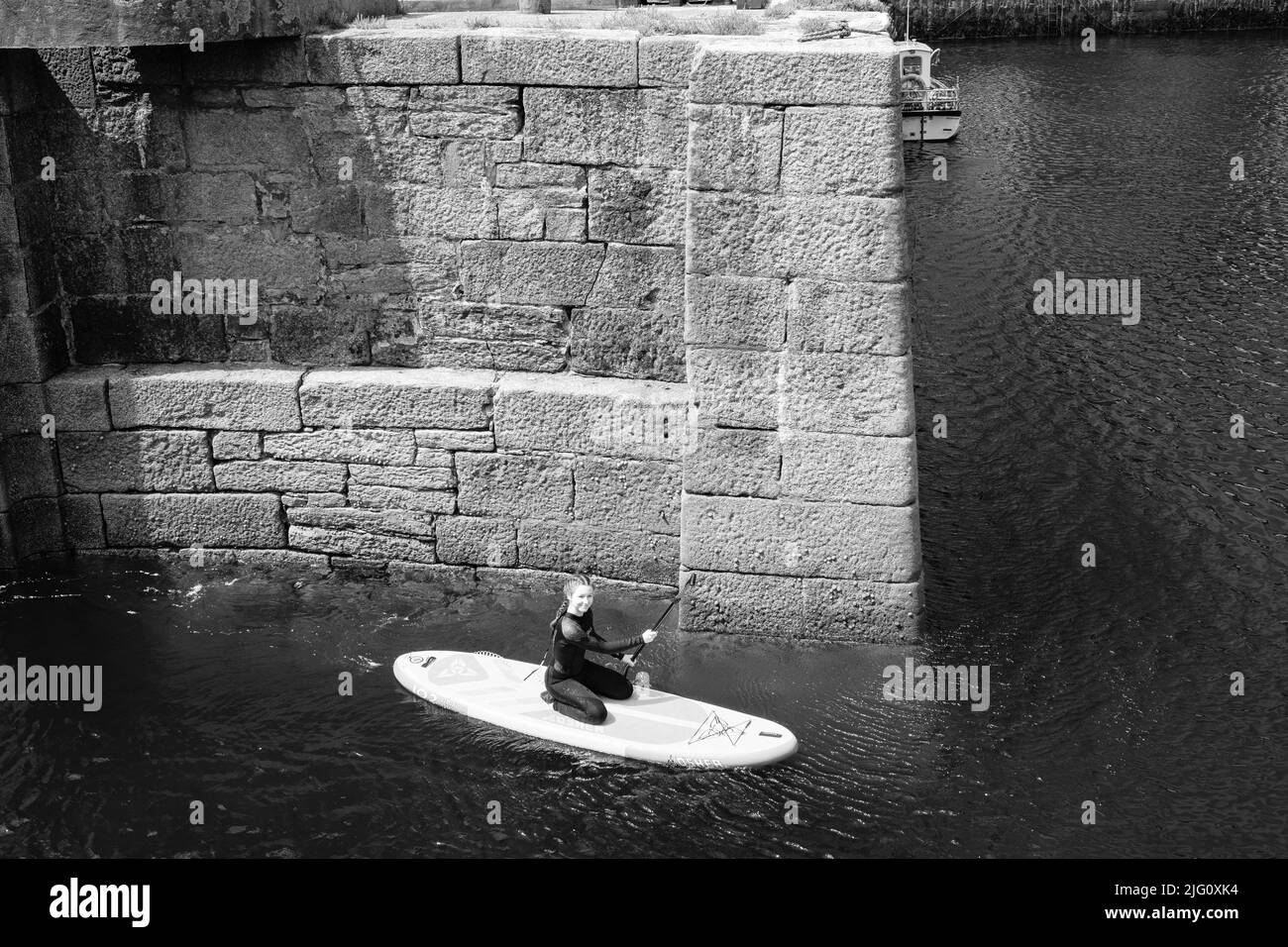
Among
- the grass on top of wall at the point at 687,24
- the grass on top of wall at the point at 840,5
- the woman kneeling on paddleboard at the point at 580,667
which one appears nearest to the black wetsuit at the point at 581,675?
the woman kneeling on paddleboard at the point at 580,667

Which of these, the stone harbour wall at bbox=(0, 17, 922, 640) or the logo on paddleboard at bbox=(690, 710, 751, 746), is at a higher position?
the stone harbour wall at bbox=(0, 17, 922, 640)

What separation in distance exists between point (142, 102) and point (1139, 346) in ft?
29.7

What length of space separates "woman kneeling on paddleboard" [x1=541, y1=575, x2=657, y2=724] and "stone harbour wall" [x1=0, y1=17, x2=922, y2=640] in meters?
0.99

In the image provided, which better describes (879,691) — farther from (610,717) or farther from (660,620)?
(610,717)

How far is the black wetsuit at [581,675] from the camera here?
7.59 metres

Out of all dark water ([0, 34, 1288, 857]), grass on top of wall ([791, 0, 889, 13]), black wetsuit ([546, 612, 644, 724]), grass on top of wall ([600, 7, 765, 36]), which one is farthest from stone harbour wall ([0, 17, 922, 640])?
grass on top of wall ([791, 0, 889, 13])

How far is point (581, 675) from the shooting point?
780 centimetres

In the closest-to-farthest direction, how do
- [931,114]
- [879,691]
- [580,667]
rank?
[580,667] → [879,691] → [931,114]

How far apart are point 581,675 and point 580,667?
0.05 metres

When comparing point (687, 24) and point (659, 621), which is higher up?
point (687, 24)

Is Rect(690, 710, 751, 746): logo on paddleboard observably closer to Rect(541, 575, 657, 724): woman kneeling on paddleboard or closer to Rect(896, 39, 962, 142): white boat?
Rect(541, 575, 657, 724): woman kneeling on paddleboard

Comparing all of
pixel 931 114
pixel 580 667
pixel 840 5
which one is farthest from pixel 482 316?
pixel 931 114

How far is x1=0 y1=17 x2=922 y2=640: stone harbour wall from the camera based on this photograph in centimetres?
789

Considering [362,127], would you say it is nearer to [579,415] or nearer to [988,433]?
[579,415]
